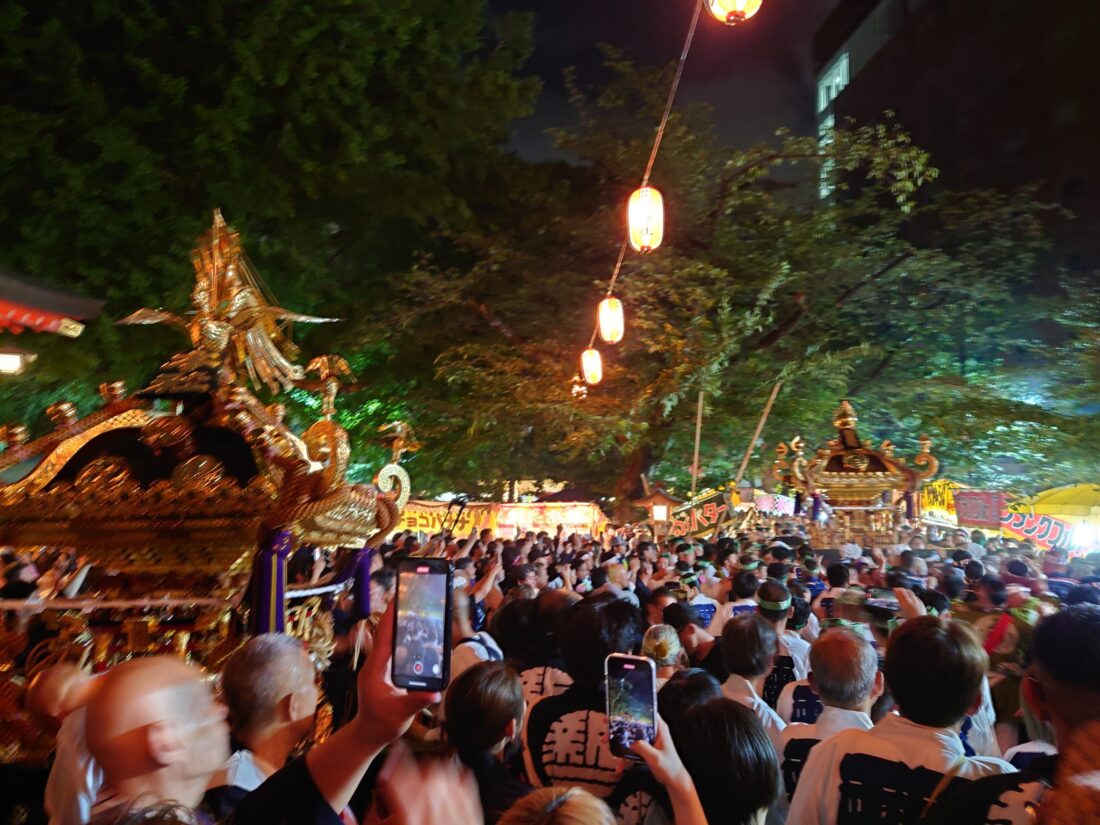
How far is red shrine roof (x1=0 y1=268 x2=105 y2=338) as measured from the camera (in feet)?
20.2

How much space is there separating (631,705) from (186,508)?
328 cm

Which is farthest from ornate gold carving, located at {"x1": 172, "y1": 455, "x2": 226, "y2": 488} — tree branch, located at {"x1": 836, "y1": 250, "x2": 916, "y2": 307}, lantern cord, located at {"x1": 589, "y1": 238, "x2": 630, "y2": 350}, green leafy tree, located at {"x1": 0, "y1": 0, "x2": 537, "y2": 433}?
tree branch, located at {"x1": 836, "y1": 250, "x2": 916, "y2": 307}

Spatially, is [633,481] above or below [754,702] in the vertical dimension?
above

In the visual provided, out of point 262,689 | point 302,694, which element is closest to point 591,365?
point 302,694

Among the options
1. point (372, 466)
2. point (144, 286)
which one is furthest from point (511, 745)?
point (372, 466)

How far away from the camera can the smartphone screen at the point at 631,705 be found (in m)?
1.96

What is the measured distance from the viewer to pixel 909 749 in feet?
7.79

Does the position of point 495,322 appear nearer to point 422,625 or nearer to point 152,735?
point 152,735

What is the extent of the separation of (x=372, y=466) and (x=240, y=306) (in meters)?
12.6

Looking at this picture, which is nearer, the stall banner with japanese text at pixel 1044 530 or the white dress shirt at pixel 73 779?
the white dress shirt at pixel 73 779

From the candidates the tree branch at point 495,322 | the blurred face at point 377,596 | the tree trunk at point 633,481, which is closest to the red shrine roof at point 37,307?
the blurred face at point 377,596

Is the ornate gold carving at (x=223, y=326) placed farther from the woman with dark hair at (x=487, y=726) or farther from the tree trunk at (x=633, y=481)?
the tree trunk at (x=633, y=481)

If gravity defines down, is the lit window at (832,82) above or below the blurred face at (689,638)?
above

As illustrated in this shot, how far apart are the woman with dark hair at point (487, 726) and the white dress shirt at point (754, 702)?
1.48 m
